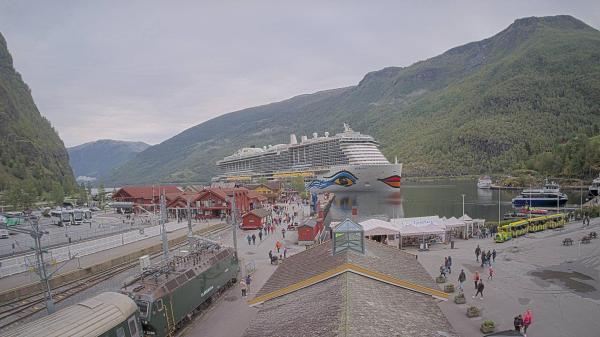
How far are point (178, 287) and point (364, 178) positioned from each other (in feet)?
222

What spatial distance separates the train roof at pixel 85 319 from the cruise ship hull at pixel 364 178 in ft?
229

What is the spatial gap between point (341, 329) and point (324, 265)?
4372 millimetres

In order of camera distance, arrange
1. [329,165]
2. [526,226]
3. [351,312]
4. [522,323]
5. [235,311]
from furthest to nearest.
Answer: [329,165] → [526,226] → [235,311] → [522,323] → [351,312]

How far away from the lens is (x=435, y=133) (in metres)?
173

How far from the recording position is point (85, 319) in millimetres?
8469

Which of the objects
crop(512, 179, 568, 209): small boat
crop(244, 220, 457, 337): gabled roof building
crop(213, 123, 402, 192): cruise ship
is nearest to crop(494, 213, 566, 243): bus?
crop(244, 220, 457, 337): gabled roof building

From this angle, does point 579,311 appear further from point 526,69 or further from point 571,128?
point 526,69

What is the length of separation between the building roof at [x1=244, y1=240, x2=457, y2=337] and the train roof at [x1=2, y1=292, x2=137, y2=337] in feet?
11.4

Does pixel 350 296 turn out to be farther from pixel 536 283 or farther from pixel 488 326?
pixel 536 283

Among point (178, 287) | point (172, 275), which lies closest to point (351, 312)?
point (178, 287)

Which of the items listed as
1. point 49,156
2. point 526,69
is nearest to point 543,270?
point 49,156

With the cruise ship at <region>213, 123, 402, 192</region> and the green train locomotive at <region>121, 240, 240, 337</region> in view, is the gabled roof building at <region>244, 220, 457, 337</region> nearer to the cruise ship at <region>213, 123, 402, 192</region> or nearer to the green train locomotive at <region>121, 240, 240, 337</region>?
the green train locomotive at <region>121, 240, 240, 337</region>

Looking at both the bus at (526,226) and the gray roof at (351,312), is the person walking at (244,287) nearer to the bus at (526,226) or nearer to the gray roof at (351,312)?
the gray roof at (351,312)

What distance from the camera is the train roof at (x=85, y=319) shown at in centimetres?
760
